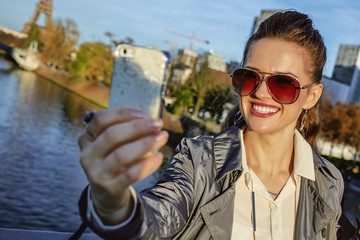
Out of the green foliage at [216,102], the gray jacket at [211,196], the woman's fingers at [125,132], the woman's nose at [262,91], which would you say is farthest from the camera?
the green foliage at [216,102]

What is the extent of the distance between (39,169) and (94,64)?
109 feet

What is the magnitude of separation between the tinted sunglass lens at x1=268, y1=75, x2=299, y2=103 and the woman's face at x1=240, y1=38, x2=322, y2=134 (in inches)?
1.2

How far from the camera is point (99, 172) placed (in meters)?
0.86

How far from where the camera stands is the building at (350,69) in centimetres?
5853

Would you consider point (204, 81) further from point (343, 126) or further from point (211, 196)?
point (343, 126)

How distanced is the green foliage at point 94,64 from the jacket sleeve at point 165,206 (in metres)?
43.5

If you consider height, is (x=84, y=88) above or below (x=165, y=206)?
below

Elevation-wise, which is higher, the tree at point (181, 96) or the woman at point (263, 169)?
the woman at point (263, 169)

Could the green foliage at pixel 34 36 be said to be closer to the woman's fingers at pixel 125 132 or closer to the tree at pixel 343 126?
the tree at pixel 343 126

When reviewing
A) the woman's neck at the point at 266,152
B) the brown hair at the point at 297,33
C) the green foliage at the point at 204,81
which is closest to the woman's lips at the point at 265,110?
the woman's neck at the point at 266,152

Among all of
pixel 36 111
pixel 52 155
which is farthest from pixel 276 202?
pixel 36 111

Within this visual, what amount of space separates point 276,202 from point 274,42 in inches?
32.2

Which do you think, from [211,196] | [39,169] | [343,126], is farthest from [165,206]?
[343,126]

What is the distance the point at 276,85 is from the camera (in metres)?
1.90
